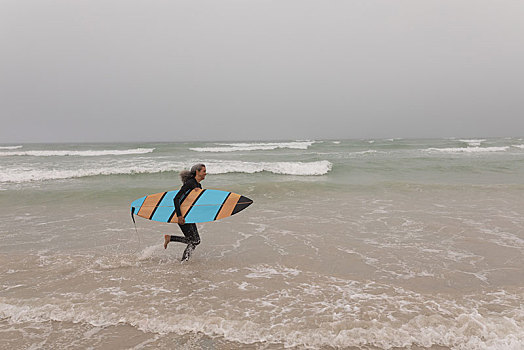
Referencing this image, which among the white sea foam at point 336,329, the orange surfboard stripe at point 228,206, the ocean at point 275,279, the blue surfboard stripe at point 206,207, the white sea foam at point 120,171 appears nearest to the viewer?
the white sea foam at point 336,329

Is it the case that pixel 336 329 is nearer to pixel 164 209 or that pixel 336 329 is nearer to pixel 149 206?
pixel 164 209

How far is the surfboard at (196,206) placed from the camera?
4.65 m

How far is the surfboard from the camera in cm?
465

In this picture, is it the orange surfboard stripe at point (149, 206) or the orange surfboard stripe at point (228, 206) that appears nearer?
the orange surfboard stripe at point (228, 206)

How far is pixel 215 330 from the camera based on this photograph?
2.79 metres

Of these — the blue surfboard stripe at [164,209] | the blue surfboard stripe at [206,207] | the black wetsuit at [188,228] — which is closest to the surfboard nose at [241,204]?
the blue surfboard stripe at [206,207]

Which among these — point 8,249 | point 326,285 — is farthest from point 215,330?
point 8,249

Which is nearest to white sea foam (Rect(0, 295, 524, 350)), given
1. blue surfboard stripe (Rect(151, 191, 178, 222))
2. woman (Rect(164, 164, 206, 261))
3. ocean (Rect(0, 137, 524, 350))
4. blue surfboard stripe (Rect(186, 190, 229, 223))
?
ocean (Rect(0, 137, 524, 350))

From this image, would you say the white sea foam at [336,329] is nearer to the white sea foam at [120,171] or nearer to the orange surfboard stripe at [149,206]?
the orange surfboard stripe at [149,206]

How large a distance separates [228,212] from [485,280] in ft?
11.9

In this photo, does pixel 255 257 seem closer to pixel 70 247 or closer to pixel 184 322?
pixel 184 322

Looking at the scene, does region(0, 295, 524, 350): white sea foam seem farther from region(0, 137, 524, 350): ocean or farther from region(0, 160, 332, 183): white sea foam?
region(0, 160, 332, 183): white sea foam

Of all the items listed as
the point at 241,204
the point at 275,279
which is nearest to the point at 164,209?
the point at 241,204

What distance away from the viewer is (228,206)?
16.1 ft
